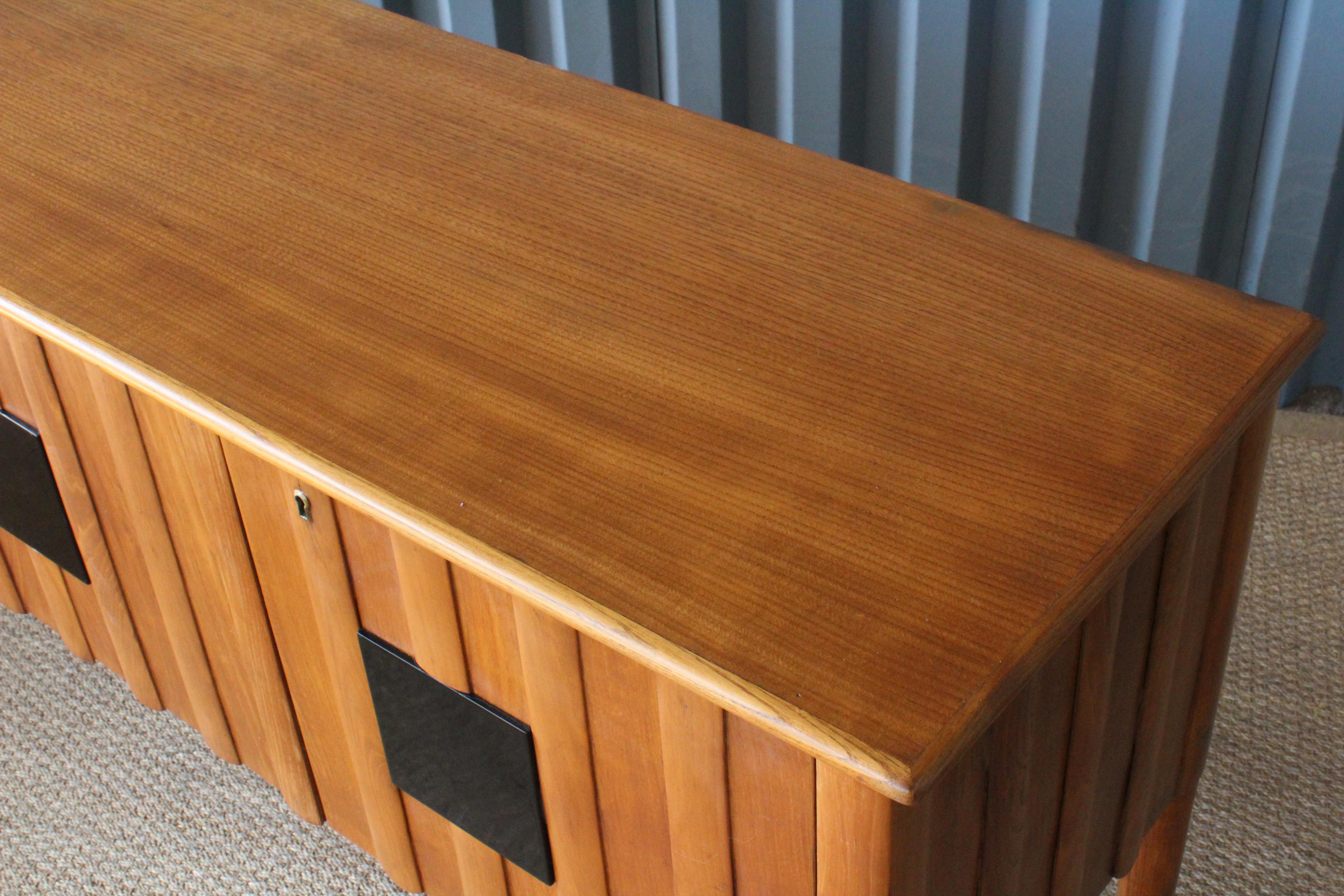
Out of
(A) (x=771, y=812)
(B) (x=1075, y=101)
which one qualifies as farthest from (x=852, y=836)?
(B) (x=1075, y=101)

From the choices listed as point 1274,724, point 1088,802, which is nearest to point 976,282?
point 1088,802

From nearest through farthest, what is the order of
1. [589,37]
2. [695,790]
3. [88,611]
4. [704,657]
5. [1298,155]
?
1. [704,657]
2. [695,790]
3. [88,611]
4. [1298,155]
5. [589,37]

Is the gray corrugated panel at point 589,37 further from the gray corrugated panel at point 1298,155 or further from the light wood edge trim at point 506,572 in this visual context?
the light wood edge trim at point 506,572

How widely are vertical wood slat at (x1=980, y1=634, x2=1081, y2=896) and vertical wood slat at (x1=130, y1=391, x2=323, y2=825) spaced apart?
0.61 meters

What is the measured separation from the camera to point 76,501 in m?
1.25

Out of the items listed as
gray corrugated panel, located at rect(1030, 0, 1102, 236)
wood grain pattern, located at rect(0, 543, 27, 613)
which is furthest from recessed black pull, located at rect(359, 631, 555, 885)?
gray corrugated panel, located at rect(1030, 0, 1102, 236)

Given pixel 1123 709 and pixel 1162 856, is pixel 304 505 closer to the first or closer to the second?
pixel 1123 709

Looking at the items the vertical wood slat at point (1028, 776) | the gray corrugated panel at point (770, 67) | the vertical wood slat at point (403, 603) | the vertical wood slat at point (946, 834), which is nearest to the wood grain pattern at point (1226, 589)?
the vertical wood slat at point (1028, 776)

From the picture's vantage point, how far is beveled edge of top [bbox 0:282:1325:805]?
0.69 m

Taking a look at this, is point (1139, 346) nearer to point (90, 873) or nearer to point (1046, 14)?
point (1046, 14)

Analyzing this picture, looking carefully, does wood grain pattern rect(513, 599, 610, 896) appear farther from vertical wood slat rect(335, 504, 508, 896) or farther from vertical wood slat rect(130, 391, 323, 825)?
vertical wood slat rect(130, 391, 323, 825)

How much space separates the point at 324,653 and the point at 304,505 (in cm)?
17

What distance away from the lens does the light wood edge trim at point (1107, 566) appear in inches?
27.1

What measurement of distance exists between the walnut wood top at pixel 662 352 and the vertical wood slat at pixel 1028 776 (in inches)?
5.0
